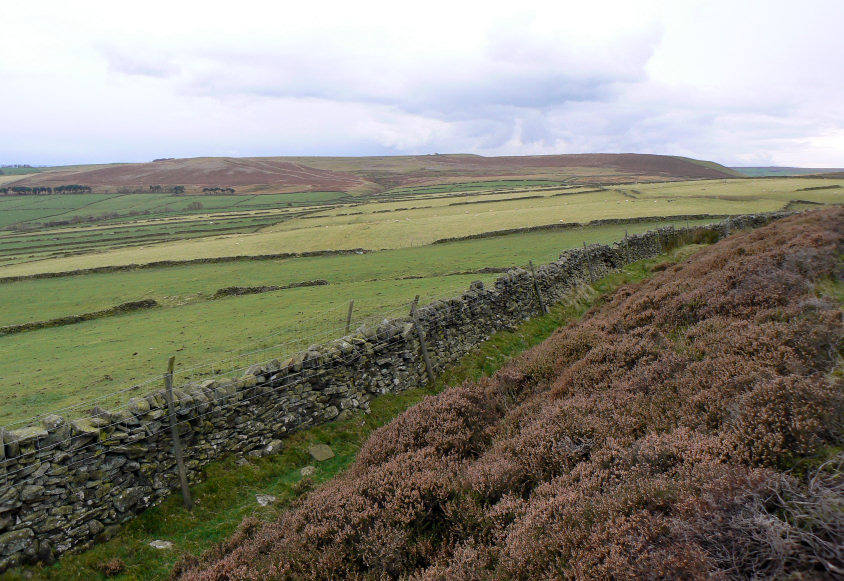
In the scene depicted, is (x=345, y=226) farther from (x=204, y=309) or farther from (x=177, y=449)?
(x=177, y=449)

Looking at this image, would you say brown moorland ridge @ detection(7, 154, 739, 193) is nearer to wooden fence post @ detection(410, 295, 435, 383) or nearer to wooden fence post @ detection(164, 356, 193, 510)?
wooden fence post @ detection(410, 295, 435, 383)

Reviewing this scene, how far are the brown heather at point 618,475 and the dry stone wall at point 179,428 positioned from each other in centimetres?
218

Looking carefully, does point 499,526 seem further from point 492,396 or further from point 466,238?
point 466,238

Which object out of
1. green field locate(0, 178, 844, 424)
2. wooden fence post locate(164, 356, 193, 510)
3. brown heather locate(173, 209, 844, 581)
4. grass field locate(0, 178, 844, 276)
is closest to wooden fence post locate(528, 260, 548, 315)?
green field locate(0, 178, 844, 424)

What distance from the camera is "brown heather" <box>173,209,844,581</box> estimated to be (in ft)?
12.0

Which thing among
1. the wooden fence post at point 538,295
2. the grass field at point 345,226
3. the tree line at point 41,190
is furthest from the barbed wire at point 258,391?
the tree line at point 41,190

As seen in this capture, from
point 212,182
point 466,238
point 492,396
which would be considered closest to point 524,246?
point 466,238

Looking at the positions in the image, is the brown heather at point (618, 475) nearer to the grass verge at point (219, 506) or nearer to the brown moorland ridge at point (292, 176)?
the grass verge at point (219, 506)

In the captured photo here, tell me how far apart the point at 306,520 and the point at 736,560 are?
5290mm

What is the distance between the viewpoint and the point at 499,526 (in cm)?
509

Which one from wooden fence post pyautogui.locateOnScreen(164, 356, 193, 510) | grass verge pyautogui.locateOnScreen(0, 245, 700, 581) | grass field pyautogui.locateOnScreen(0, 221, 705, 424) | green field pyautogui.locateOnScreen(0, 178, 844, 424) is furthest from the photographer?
green field pyautogui.locateOnScreen(0, 178, 844, 424)

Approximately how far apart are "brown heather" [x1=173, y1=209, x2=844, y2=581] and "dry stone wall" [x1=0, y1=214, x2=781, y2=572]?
85.9 inches

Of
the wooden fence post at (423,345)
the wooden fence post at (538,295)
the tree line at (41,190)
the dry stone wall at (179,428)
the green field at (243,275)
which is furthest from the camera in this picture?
the tree line at (41,190)

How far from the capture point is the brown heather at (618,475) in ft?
12.0
